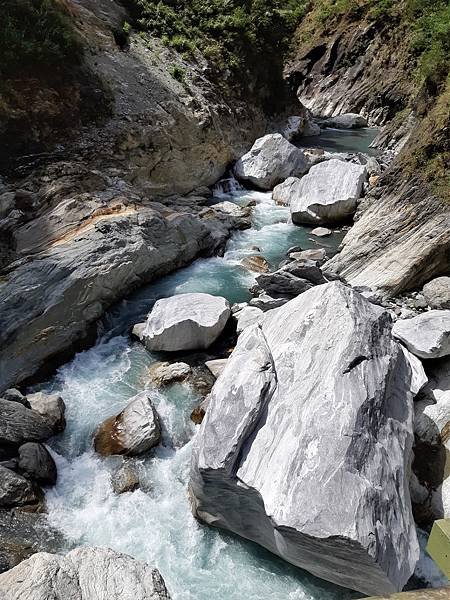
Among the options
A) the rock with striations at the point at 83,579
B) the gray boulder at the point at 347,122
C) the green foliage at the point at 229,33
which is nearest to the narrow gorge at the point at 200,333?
the rock with striations at the point at 83,579

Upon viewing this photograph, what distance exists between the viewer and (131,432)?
31.0 feet

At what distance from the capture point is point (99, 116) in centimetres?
1848

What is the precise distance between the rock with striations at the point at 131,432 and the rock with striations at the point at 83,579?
3.57 m

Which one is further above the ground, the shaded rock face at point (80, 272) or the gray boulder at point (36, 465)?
the shaded rock face at point (80, 272)

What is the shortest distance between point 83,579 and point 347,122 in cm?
3509

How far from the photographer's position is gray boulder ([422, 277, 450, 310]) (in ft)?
39.9

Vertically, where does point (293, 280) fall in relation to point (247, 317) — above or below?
above

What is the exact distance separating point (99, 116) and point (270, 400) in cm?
1444

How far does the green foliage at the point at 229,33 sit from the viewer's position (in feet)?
78.8

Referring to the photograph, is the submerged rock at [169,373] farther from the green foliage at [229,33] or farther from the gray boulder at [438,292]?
the green foliage at [229,33]

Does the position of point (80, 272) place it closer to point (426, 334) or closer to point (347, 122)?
point (426, 334)

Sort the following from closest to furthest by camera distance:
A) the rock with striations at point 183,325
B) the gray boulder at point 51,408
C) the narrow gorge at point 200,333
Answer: the narrow gorge at point 200,333 → the gray boulder at point 51,408 → the rock with striations at point 183,325

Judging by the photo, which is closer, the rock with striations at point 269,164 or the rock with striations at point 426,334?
the rock with striations at point 426,334

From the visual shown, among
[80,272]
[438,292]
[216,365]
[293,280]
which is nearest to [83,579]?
[216,365]
